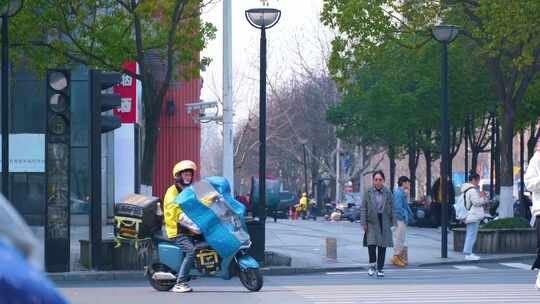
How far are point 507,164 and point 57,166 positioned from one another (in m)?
15.9

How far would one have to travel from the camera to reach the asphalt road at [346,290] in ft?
44.6

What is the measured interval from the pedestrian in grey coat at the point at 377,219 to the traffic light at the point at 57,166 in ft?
15.1

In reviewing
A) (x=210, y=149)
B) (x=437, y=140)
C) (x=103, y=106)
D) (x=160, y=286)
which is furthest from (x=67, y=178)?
(x=210, y=149)

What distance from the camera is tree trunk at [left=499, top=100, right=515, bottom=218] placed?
99.4ft

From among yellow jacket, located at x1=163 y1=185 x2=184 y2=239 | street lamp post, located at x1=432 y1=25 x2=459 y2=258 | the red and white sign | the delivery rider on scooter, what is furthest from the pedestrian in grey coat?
the red and white sign

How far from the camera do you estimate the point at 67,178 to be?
60.1 feet

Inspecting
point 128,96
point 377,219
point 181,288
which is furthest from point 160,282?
point 128,96

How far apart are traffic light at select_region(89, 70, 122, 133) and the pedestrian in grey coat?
4136 millimetres

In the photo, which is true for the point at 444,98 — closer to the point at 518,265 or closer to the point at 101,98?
the point at 518,265

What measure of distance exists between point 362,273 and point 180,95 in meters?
36.8

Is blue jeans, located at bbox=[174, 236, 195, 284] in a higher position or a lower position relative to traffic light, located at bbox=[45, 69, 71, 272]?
lower

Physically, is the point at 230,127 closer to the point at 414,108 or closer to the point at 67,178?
the point at 67,178

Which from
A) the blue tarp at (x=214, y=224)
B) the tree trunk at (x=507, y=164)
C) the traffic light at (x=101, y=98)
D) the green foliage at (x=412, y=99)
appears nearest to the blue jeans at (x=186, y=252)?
the blue tarp at (x=214, y=224)

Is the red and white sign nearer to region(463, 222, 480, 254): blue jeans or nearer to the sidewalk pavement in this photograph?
the sidewalk pavement
